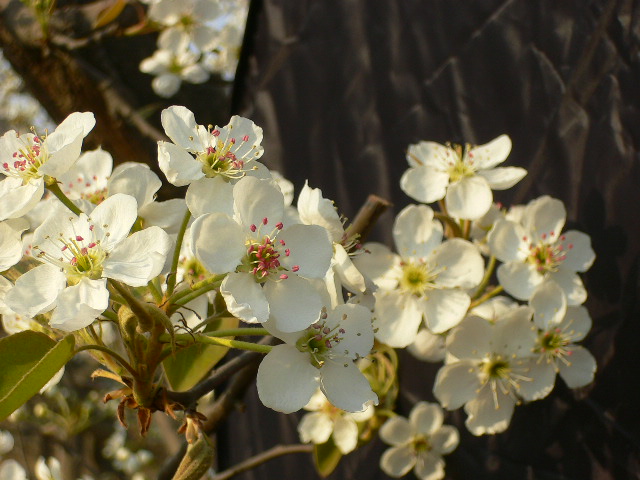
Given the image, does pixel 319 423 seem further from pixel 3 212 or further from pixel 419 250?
pixel 3 212

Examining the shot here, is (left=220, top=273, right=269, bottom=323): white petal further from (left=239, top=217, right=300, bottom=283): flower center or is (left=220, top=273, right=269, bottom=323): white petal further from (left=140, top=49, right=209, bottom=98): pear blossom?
(left=140, top=49, right=209, bottom=98): pear blossom

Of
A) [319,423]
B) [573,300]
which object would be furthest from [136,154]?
[573,300]

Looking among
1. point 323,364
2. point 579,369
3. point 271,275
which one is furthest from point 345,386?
point 579,369

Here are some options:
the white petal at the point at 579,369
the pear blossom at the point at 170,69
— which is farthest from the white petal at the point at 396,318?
the pear blossom at the point at 170,69

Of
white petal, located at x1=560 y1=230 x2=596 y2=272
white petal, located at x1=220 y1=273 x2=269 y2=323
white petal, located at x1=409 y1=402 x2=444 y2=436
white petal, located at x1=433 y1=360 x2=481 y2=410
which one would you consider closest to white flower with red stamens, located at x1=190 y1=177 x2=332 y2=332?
white petal, located at x1=220 y1=273 x2=269 y2=323

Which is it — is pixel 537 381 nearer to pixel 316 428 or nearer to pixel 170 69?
pixel 316 428

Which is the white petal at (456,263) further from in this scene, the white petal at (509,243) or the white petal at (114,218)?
the white petal at (114,218)
